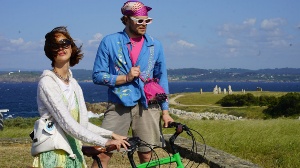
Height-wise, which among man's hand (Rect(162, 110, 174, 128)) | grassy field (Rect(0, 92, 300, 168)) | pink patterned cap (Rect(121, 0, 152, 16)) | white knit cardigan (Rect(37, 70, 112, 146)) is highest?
pink patterned cap (Rect(121, 0, 152, 16))

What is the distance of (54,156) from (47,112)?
0.28 m

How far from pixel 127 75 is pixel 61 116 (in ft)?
4.12

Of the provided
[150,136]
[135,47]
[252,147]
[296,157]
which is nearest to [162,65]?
[135,47]

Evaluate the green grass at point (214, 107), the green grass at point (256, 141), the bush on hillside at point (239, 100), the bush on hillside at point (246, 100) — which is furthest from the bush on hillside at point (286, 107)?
the green grass at point (256, 141)

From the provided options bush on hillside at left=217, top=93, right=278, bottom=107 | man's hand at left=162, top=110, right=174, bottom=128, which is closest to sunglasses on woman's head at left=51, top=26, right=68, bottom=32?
man's hand at left=162, top=110, right=174, bottom=128

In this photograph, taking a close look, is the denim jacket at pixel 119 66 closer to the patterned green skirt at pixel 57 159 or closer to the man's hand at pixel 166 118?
the man's hand at pixel 166 118

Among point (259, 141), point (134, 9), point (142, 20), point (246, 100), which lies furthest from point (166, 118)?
point (246, 100)

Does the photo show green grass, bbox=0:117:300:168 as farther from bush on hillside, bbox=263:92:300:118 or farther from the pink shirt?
bush on hillside, bbox=263:92:300:118

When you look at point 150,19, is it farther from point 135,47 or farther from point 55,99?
point 55,99

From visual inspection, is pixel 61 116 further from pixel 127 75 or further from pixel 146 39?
pixel 146 39

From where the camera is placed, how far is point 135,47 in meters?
4.85

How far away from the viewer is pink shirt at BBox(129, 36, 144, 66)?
15.8ft

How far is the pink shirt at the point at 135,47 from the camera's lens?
4.82 metres

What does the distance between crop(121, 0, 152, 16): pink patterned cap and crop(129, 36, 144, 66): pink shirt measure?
0.83 ft
